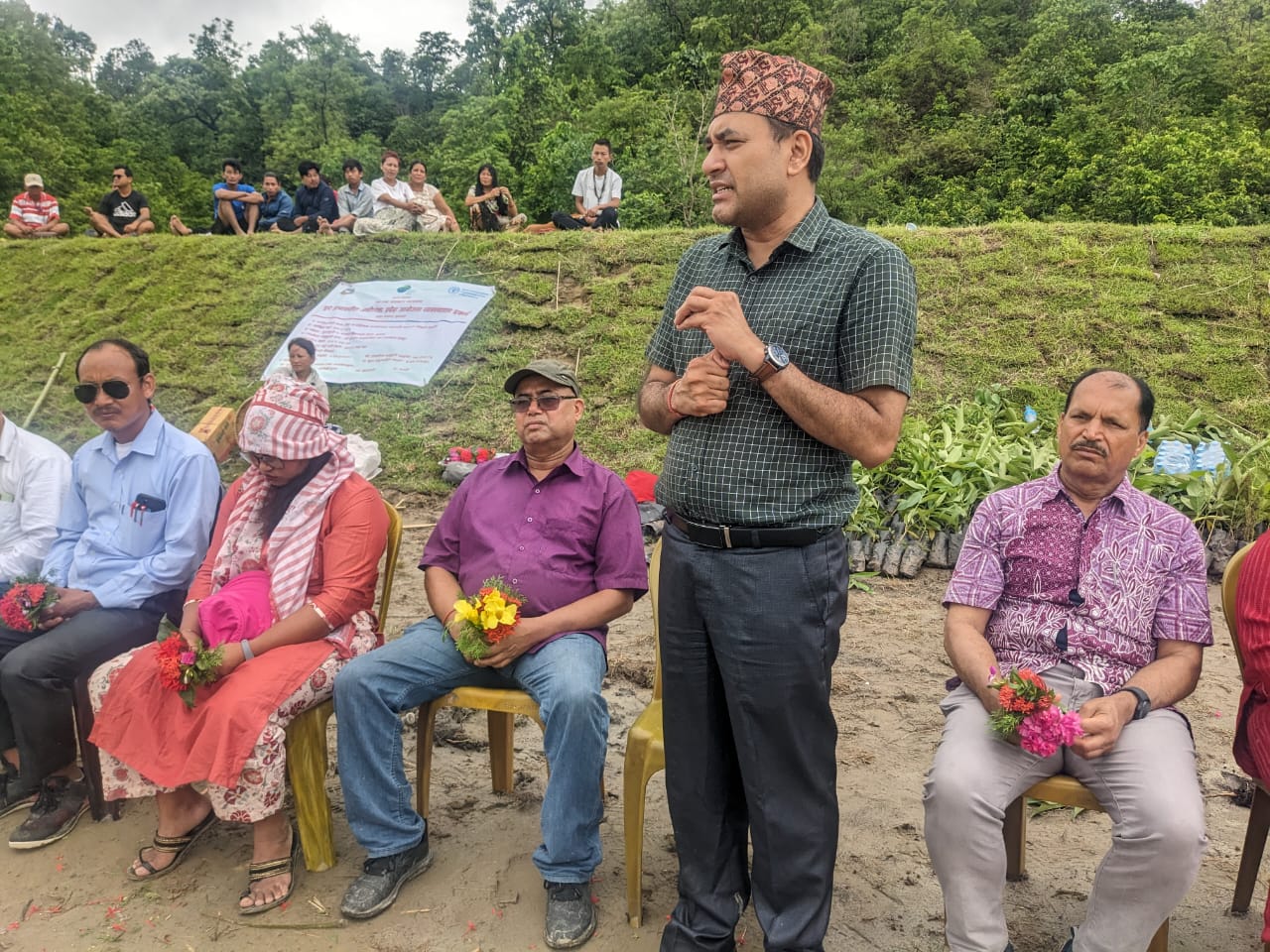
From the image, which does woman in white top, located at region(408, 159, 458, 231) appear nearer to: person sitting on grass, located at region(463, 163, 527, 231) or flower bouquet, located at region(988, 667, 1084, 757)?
person sitting on grass, located at region(463, 163, 527, 231)

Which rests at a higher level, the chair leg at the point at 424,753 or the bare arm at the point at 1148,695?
the bare arm at the point at 1148,695

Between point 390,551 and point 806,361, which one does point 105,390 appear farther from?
point 806,361

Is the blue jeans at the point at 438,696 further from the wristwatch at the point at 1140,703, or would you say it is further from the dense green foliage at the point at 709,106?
the dense green foliage at the point at 709,106

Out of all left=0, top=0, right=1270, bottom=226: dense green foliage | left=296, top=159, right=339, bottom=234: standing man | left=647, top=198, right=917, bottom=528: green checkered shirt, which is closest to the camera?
left=647, top=198, right=917, bottom=528: green checkered shirt

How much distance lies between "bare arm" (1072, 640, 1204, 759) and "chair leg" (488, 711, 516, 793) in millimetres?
1965

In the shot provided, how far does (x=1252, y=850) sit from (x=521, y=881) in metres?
2.19

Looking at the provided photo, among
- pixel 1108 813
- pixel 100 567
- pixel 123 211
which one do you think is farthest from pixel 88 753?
pixel 123 211

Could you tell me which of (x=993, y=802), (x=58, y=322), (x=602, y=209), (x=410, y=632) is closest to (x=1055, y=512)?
(x=993, y=802)

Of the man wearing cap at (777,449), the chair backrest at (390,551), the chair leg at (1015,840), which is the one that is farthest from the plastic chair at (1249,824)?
the chair backrest at (390,551)

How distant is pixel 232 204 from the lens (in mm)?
13469

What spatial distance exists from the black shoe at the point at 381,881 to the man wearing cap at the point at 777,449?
120 centimetres

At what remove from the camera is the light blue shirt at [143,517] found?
3445 millimetres

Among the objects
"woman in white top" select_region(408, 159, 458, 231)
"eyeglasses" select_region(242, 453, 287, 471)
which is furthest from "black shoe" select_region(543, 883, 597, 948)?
"woman in white top" select_region(408, 159, 458, 231)

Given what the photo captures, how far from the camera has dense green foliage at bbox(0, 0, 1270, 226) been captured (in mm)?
17125
